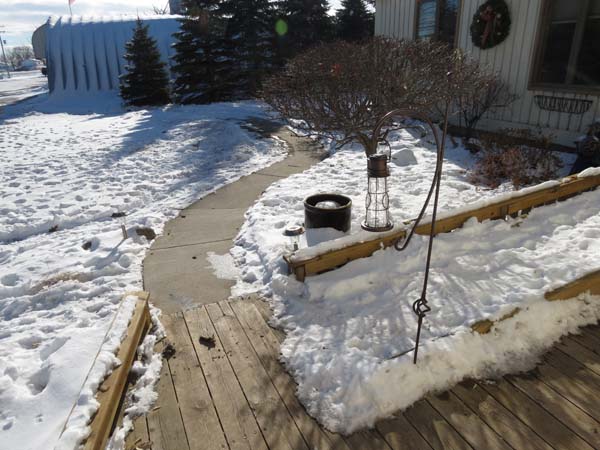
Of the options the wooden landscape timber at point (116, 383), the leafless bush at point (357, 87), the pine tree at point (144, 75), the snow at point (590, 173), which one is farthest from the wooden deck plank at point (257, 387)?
the pine tree at point (144, 75)

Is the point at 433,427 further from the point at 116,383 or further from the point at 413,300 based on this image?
the point at 116,383

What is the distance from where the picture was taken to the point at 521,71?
7.24 metres

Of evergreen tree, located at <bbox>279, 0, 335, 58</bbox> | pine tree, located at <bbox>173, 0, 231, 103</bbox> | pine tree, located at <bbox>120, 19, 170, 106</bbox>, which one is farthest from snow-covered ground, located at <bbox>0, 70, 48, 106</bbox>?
evergreen tree, located at <bbox>279, 0, 335, 58</bbox>

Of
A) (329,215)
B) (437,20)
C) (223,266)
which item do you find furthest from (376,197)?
(437,20)

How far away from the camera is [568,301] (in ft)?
9.46

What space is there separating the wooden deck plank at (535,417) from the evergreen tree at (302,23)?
18151mm

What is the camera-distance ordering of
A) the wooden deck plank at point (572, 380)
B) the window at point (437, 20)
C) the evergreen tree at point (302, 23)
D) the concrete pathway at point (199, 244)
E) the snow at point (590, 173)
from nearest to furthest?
the wooden deck plank at point (572, 380) → the concrete pathway at point (199, 244) → the snow at point (590, 173) → the window at point (437, 20) → the evergreen tree at point (302, 23)

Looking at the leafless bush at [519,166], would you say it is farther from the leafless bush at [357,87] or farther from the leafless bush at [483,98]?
the leafless bush at [483,98]

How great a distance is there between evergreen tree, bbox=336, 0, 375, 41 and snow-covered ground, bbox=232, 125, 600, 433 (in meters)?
18.2

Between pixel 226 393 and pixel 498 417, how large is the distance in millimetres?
1500

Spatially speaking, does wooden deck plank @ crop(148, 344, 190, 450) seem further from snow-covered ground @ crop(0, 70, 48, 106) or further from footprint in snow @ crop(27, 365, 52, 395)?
snow-covered ground @ crop(0, 70, 48, 106)

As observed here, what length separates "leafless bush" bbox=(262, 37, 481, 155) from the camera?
5258 millimetres

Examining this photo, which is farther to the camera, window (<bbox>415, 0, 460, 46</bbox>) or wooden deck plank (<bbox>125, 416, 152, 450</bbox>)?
window (<bbox>415, 0, 460, 46</bbox>)

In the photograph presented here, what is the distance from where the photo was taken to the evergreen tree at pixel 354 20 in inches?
771
